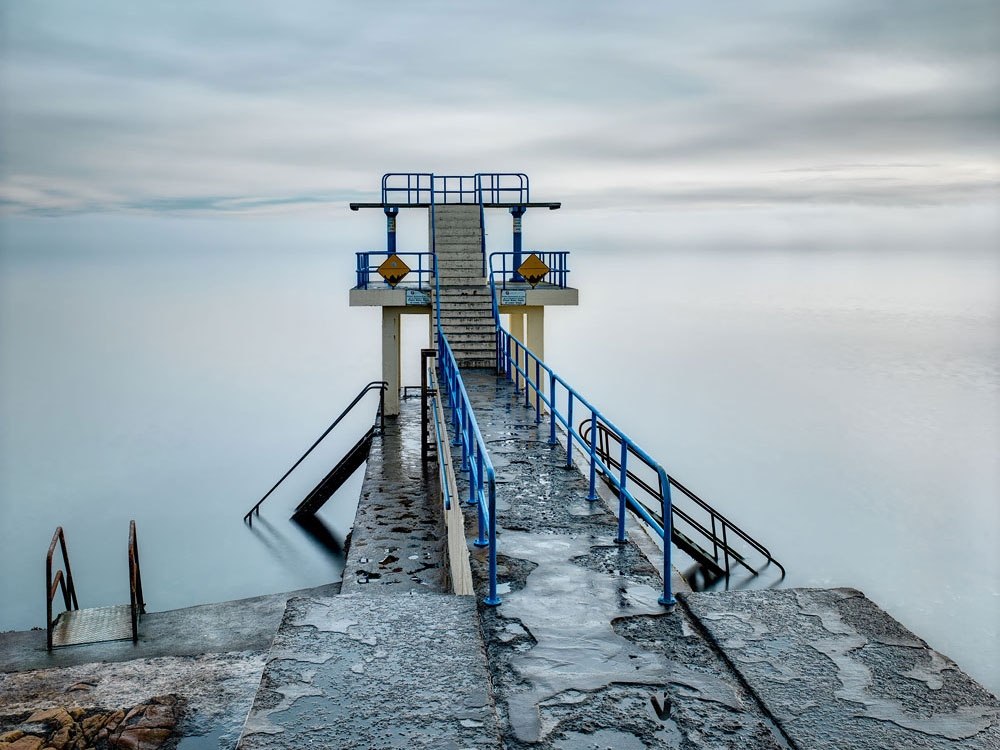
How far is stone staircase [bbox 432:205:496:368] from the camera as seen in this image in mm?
15727

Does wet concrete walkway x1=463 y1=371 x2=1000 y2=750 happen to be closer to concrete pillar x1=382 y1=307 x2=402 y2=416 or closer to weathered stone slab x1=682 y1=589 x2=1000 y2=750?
weathered stone slab x1=682 y1=589 x2=1000 y2=750

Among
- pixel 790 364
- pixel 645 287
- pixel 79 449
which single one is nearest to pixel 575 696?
pixel 79 449

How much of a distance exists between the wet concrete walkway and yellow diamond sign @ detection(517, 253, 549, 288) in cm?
1058

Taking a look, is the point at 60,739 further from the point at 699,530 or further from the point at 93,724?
the point at 699,530

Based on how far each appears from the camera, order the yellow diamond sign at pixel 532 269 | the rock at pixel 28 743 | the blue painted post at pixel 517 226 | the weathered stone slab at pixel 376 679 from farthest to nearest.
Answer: the blue painted post at pixel 517 226, the yellow diamond sign at pixel 532 269, the rock at pixel 28 743, the weathered stone slab at pixel 376 679

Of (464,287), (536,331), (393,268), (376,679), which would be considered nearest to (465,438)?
(376,679)

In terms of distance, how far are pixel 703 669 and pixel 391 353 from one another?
14.4 meters

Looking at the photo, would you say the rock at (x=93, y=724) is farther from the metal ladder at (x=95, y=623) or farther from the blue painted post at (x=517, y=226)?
the blue painted post at (x=517, y=226)

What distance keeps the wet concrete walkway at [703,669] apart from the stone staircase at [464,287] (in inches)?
374

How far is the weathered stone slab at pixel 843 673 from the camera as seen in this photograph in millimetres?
→ 3992

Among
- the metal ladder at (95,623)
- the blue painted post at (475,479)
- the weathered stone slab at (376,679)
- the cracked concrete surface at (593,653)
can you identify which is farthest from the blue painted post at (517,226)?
the weathered stone slab at (376,679)

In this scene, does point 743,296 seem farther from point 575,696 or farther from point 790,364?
point 575,696

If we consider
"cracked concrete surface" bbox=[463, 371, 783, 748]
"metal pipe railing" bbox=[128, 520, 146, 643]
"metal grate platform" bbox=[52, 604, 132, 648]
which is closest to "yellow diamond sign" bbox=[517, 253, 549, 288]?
"metal pipe railing" bbox=[128, 520, 146, 643]

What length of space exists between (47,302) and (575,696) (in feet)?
471
